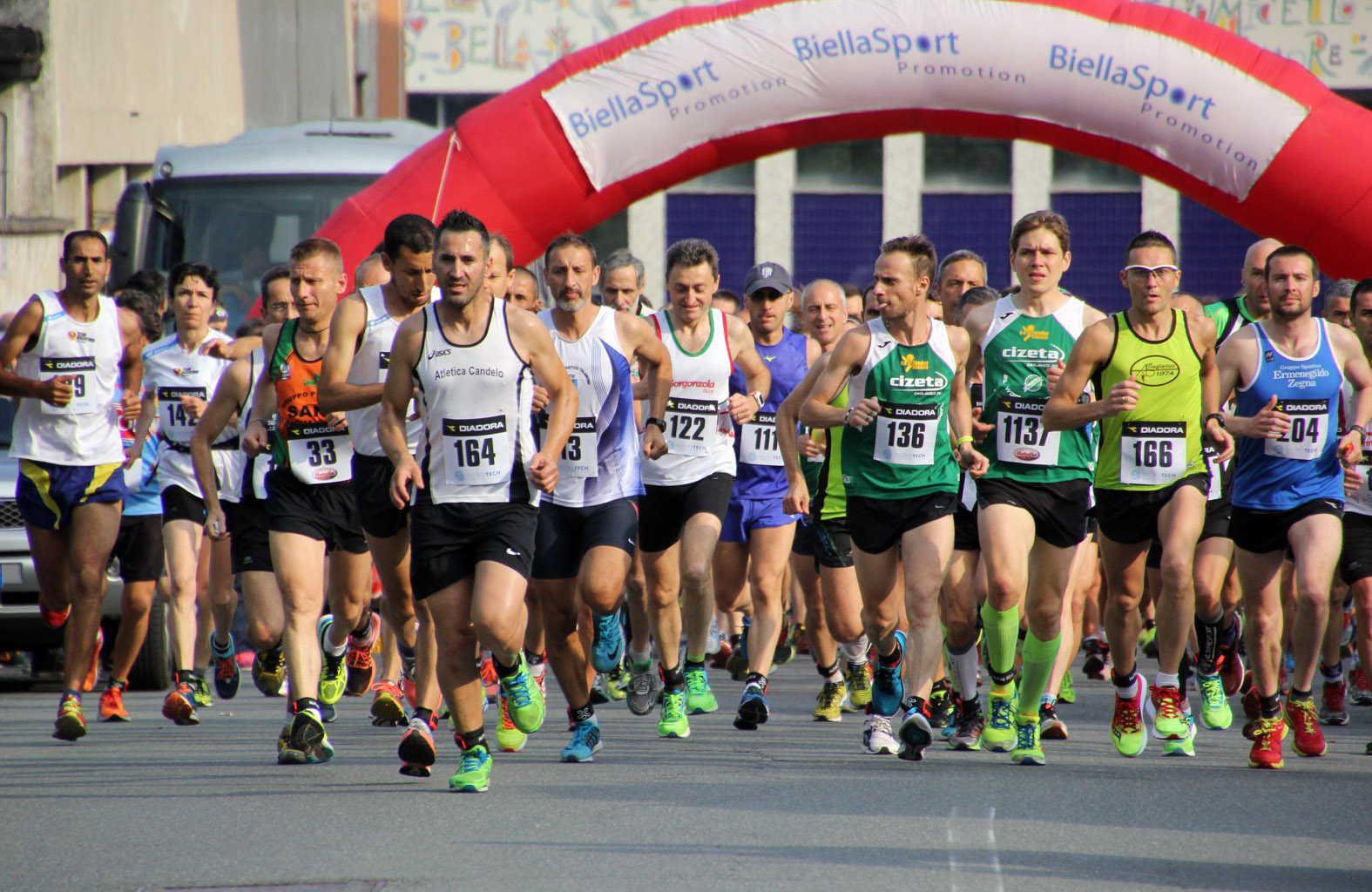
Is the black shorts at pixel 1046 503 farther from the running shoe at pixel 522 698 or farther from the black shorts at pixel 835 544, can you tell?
the running shoe at pixel 522 698

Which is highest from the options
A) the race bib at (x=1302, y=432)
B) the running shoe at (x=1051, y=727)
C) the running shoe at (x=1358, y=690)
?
the race bib at (x=1302, y=432)

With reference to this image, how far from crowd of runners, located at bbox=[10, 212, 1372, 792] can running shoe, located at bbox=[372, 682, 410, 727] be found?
24mm

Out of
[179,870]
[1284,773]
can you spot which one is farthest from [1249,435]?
[179,870]

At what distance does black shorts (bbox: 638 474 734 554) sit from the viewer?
9.47 m

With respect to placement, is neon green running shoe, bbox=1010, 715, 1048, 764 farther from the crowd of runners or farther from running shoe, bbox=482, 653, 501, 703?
running shoe, bbox=482, 653, 501, 703

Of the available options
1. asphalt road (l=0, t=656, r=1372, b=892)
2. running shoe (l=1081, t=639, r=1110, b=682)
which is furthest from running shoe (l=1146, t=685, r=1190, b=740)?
running shoe (l=1081, t=639, r=1110, b=682)

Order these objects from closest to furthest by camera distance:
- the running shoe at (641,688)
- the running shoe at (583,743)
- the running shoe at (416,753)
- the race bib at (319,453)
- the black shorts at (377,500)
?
the running shoe at (416,753) < the black shorts at (377,500) < the running shoe at (583,743) < the race bib at (319,453) < the running shoe at (641,688)

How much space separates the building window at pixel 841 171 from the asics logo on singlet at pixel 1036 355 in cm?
2289

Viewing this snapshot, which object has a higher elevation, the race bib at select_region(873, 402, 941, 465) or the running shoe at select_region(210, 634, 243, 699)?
the race bib at select_region(873, 402, 941, 465)

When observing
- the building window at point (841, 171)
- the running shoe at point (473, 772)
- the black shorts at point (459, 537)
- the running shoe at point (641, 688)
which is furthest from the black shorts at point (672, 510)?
the building window at point (841, 171)

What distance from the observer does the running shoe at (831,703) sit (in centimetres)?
987

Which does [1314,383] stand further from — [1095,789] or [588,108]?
[588,108]

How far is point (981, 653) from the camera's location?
11.7 m

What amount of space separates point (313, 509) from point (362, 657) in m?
1.32
